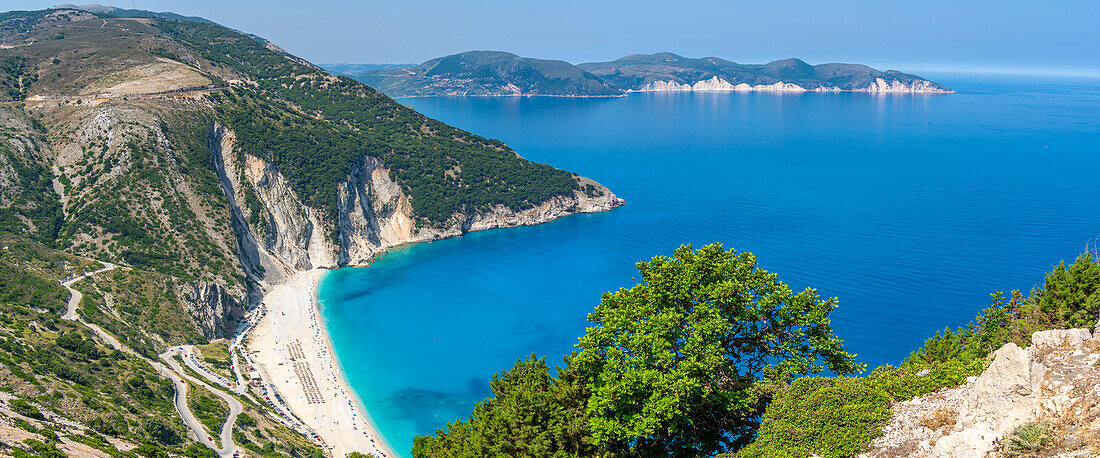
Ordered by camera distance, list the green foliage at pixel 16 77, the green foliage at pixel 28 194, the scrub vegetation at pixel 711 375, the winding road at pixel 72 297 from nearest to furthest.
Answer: the scrub vegetation at pixel 711 375
the winding road at pixel 72 297
the green foliage at pixel 28 194
the green foliage at pixel 16 77

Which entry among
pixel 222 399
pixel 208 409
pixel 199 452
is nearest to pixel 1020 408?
pixel 199 452

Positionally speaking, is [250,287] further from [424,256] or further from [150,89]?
[150,89]

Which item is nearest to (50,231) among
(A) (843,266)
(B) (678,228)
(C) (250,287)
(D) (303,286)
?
(C) (250,287)

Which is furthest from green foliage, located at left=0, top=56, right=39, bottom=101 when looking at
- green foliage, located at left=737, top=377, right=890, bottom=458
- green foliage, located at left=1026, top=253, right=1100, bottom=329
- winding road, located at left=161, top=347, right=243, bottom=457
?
green foliage, located at left=1026, top=253, right=1100, bottom=329

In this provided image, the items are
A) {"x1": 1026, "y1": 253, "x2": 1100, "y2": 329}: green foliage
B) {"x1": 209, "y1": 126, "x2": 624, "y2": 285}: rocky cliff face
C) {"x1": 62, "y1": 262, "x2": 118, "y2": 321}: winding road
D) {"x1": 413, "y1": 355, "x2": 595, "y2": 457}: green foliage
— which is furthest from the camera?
{"x1": 209, "y1": 126, "x2": 624, "y2": 285}: rocky cliff face

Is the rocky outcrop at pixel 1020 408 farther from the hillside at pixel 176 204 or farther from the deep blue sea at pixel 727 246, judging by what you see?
the deep blue sea at pixel 727 246

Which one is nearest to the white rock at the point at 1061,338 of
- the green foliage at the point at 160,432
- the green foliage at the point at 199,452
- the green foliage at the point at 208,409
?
the green foliage at the point at 199,452

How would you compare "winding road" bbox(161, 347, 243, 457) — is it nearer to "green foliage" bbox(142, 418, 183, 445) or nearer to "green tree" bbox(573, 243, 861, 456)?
"green foliage" bbox(142, 418, 183, 445)
